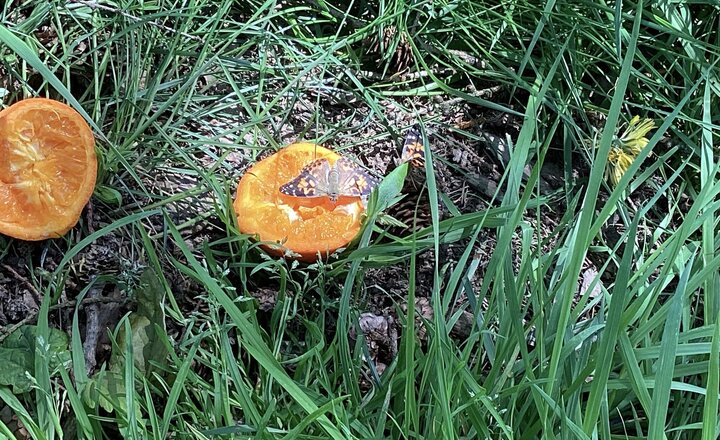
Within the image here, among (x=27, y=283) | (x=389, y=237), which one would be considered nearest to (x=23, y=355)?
(x=27, y=283)

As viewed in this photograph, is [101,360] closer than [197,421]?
No

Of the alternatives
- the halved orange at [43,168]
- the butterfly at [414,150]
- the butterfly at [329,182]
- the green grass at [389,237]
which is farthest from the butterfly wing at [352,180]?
the halved orange at [43,168]

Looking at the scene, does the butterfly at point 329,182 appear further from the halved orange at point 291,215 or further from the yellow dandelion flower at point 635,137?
the yellow dandelion flower at point 635,137

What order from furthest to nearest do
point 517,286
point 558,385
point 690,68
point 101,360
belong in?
point 690,68 < point 101,360 < point 517,286 < point 558,385

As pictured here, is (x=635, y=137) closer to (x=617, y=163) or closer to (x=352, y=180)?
(x=617, y=163)

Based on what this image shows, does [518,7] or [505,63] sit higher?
[518,7]

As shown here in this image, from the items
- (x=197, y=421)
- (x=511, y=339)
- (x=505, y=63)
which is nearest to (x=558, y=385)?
(x=511, y=339)

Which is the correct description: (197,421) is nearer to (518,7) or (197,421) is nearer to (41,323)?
(41,323)
